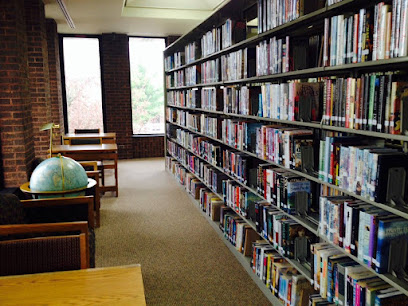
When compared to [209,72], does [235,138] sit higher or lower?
lower

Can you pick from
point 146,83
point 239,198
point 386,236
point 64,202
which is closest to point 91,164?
point 64,202

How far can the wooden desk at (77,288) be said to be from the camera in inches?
54.9

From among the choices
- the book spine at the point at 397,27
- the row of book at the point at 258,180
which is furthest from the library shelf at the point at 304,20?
the row of book at the point at 258,180

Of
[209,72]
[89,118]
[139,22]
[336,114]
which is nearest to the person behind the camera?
[336,114]

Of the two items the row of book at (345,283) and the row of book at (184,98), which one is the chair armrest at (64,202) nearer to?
the row of book at (345,283)

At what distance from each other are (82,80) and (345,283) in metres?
8.43

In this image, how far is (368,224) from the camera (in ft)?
6.02

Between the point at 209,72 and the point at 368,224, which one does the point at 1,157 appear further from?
the point at 368,224

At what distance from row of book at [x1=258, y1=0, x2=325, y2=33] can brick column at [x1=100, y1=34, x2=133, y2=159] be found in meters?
6.78

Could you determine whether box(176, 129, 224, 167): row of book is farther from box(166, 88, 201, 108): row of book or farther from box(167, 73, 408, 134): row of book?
box(167, 73, 408, 134): row of book

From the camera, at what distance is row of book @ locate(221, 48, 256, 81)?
3.31m

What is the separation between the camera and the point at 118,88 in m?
9.24

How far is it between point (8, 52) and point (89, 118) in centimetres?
508

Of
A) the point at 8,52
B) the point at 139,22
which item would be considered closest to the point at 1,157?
the point at 8,52
